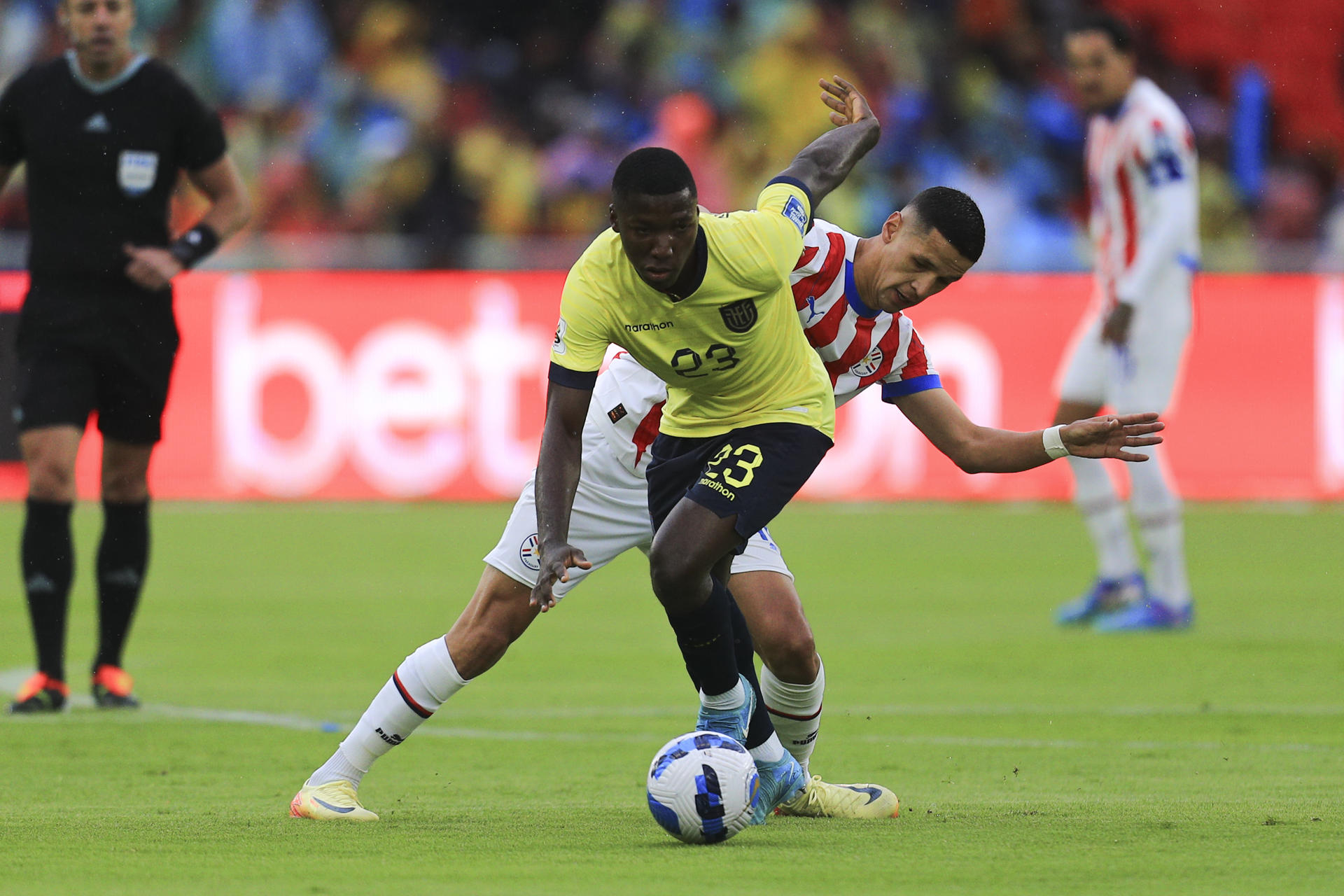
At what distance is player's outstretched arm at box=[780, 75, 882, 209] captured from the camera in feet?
18.6

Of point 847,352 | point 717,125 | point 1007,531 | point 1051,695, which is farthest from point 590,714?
point 717,125

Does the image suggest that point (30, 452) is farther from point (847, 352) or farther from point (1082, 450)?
point (1082, 450)

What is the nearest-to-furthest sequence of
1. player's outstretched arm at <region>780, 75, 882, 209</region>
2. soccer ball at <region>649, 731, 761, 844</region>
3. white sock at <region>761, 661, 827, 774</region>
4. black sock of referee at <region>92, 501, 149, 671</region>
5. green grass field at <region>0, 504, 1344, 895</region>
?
1. green grass field at <region>0, 504, 1344, 895</region>
2. soccer ball at <region>649, 731, 761, 844</region>
3. player's outstretched arm at <region>780, 75, 882, 209</region>
4. white sock at <region>761, 661, 827, 774</region>
5. black sock of referee at <region>92, 501, 149, 671</region>

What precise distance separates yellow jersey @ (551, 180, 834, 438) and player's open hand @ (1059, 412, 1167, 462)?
0.66 metres

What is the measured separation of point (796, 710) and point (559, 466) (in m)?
1.17

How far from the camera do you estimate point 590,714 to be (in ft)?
25.0

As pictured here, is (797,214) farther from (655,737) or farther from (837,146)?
(655,737)

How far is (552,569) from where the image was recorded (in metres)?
4.99

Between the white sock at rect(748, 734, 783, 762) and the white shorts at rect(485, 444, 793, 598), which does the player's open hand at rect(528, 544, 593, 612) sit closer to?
the white shorts at rect(485, 444, 793, 598)

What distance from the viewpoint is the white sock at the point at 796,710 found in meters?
5.79

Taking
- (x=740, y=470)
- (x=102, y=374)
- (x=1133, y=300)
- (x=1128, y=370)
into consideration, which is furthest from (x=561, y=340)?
(x=1128, y=370)

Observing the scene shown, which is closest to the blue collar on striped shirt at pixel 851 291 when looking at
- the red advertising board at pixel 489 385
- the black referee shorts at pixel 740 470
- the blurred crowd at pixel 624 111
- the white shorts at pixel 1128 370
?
the black referee shorts at pixel 740 470

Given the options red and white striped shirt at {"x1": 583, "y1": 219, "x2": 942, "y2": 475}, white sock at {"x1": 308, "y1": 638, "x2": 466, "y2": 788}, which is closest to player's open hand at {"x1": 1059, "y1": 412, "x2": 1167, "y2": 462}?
red and white striped shirt at {"x1": 583, "y1": 219, "x2": 942, "y2": 475}

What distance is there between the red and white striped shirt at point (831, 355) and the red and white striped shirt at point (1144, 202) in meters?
4.48
